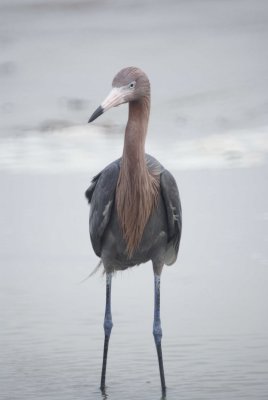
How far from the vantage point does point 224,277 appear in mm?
15039

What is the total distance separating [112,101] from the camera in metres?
9.67

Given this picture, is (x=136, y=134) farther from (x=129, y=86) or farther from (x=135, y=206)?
(x=135, y=206)

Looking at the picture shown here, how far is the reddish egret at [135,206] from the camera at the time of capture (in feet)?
33.3

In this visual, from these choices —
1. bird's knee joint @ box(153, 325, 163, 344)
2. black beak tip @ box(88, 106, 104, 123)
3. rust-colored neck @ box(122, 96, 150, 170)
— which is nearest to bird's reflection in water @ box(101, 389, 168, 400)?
bird's knee joint @ box(153, 325, 163, 344)

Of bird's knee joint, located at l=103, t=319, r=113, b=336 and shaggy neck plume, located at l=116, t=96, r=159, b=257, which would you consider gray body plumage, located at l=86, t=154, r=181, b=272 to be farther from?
bird's knee joint, located at l=103, t=319, r=113, b=336

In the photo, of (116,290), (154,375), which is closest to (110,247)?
(154,375)

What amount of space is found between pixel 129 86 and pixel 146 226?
1263 millimetres

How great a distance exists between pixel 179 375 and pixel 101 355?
108cm

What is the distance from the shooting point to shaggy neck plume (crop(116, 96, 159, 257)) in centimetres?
1018

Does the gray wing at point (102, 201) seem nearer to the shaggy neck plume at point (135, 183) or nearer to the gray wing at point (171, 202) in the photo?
the shaggy neck plume at point (135, 183)

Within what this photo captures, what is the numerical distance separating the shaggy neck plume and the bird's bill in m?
0.34

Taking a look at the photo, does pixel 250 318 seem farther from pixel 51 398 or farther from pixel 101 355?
pixel 51 398

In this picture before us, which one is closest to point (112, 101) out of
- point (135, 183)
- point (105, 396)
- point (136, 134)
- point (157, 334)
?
point (136, 134)

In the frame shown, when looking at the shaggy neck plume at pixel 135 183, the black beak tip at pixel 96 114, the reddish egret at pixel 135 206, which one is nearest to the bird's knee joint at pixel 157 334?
the reddish egret at pixel 135 206
